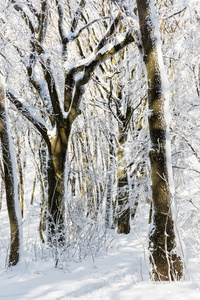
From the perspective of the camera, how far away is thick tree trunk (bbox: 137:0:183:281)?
10.2 ft

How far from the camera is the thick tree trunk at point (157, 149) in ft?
10.2

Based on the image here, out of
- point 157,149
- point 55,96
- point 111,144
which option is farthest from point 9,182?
point 111,144

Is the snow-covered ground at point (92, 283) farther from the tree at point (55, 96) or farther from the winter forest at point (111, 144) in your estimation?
the tree at point (55, 96)

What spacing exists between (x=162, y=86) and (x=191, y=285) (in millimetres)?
2435

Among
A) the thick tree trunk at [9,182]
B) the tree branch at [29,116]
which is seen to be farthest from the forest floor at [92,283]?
the tree branch at [29,116]

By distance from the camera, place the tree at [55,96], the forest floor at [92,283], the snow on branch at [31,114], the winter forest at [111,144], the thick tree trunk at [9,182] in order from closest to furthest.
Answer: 1. the forest floor at [92,283]
2. the winter forest at [111,144]
3. the thick tree trunk at [9,182]
4. the tree at [55,96]
5. the snow on branch at [31,114]

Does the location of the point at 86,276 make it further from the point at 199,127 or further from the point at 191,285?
the point at 199,127

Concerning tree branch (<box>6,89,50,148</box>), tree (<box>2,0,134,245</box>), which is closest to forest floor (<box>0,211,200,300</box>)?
tree (<box>2,0,134,245</box>)

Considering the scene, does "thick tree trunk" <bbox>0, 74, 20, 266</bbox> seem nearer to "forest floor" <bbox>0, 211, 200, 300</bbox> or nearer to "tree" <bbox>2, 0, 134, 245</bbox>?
"tree" <bbox>2, 0, 134, 245</bbox>

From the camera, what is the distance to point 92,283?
285 cm

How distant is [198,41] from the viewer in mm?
6289

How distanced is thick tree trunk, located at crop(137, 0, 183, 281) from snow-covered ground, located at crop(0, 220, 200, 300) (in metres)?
0.25

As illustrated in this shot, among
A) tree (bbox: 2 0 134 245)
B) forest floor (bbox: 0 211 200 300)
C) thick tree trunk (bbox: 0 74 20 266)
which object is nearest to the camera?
forest floor (bbox: 0 211 200 300)

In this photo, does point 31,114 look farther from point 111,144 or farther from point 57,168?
point 111,144
